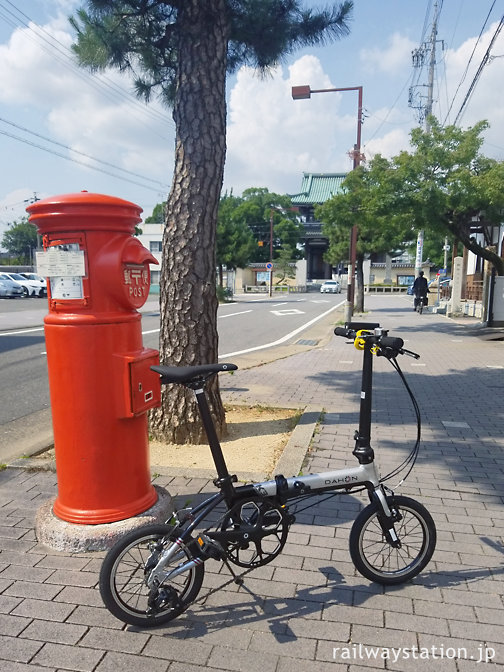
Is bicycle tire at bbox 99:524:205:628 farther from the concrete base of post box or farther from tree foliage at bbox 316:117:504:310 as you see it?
tree foliage at bbox 316:117:504:310

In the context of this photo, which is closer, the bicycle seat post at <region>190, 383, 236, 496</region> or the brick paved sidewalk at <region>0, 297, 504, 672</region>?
the brick paved sidewalk at <region>0, 297, 504, 672</region>

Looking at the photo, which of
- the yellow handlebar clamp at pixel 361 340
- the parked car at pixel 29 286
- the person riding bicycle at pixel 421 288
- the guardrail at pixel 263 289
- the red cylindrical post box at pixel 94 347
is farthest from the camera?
the guardrail at pixel 263 289

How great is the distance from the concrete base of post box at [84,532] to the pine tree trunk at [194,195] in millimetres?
1780

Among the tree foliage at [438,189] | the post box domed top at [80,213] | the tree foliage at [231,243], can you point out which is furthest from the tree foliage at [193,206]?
the tree foliage at [231,243]

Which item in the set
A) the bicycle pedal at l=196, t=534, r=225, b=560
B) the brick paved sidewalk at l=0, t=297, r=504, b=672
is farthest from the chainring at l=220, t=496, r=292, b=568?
the brick paved sidewalk at l=0, t=297, r=504, b=672

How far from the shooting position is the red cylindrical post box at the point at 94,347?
268 centimetres

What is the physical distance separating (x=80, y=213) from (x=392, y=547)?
2.40 meters

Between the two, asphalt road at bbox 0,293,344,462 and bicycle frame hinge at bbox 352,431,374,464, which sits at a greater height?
bicycle frame hinge at bbox 352,431,374,464

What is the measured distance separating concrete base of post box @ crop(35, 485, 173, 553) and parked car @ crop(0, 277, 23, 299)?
105ft

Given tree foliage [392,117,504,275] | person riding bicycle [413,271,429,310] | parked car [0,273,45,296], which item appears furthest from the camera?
parked car [0,273,45,296]

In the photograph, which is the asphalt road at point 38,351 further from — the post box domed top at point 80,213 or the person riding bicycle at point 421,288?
the person riding bicycle at point 421,288

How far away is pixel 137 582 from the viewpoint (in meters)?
2.38

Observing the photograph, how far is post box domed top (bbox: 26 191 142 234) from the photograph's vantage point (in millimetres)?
2627

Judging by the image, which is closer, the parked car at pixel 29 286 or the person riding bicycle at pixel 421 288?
the person riding bicycle at pixel 421 288
